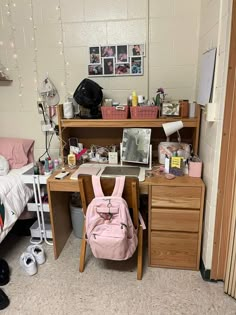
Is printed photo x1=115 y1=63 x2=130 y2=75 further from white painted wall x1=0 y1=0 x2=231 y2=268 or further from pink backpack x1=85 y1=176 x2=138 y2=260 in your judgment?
pink backpack x1=85 y1=176 x2=138 y2=260

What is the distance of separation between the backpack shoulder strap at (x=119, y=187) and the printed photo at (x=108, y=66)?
3.41 ft

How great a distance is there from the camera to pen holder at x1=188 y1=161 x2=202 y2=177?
1.76 metres

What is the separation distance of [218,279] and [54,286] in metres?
1.15

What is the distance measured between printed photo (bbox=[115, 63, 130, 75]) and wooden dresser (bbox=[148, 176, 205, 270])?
3.28 ft

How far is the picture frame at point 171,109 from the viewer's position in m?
1.93

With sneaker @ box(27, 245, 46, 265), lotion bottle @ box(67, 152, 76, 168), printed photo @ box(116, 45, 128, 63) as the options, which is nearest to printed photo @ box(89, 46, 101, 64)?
printed photo @ box(116, 45, 128, 63)

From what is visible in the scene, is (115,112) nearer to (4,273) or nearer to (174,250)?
(174,250)

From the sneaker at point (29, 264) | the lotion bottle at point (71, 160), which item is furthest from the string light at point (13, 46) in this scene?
the sneaker at point (29, 264)

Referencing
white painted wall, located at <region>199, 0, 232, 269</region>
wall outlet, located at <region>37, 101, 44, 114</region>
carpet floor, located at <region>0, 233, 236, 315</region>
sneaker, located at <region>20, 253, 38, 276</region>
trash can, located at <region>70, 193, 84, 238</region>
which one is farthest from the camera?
wall outlet, located at <region>37, 101, 44, 114</region>

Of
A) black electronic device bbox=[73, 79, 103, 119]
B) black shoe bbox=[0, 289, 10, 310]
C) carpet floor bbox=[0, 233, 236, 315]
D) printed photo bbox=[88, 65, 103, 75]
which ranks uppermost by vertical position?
printed photo bbox=[88, 65, 103, 75]

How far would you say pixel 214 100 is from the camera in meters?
1.50

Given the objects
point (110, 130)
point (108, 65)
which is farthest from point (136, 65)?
point (110, 130)

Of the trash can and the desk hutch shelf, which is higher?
the desk hutch shelf

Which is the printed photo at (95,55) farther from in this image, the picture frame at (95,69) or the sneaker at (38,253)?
the sneaker at (38,253)
